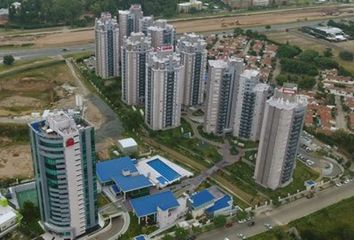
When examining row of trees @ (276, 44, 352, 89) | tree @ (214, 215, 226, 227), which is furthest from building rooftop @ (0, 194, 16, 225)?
row of trees @ (276, 44, 352, 89)

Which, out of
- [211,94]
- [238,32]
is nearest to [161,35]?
[211,94]

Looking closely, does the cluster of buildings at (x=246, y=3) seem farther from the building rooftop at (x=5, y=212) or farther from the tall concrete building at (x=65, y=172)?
the tall concrete building at (x=65, y=172)

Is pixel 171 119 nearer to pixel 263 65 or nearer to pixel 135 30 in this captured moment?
pixel 135 30

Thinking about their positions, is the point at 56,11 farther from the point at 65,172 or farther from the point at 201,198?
the point at 65,172

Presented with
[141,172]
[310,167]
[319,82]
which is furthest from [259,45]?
[141,172]

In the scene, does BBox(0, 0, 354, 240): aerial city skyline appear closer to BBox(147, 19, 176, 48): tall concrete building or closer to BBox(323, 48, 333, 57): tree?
BBox(147, 19, 176, 48): tall concrete building

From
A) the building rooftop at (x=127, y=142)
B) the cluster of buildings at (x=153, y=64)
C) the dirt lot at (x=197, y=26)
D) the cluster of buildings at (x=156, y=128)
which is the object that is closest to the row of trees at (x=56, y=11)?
the dirt lot at (x=197, y=26)

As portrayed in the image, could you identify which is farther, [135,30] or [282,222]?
[135,30]
